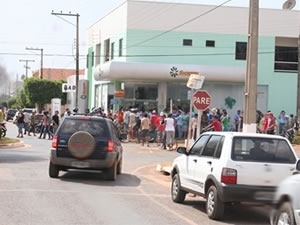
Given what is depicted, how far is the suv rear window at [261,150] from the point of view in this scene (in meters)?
11.2

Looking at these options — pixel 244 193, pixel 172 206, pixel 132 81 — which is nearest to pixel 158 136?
pixel 132 81

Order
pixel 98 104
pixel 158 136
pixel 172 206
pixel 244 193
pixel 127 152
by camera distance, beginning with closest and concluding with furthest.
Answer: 1. pixel 244 193
2. pixel 172 206
3. pixel 127 152
4. pixel 158 136
5. pixel 98 104

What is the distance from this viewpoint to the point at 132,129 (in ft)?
117

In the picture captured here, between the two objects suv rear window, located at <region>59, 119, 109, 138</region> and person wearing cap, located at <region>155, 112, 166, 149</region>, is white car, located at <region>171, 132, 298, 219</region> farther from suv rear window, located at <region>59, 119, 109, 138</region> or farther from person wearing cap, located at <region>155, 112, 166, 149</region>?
person wearing cap, located at <region>155, 112, 166, 149</region>

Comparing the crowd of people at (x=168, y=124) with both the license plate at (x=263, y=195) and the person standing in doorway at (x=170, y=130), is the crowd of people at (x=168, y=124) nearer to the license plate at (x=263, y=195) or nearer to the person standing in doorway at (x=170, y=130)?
the person standing in doorway at (x=170, y=130)

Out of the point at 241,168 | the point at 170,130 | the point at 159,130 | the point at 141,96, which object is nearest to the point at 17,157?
the point at 170,130

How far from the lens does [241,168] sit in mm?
10938

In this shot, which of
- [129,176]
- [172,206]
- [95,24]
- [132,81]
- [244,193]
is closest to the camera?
[244,193]

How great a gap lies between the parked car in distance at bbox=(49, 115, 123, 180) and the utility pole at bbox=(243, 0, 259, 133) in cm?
377

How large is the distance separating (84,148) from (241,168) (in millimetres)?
6366

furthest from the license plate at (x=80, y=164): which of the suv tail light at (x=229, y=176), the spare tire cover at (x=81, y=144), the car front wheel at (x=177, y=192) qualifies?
the suv tail light at (x=229, y=176)

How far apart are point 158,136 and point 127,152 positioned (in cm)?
549

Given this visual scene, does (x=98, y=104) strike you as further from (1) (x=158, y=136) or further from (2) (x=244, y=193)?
(2) (x=244, y=193)

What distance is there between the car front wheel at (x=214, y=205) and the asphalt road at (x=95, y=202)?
12cm
